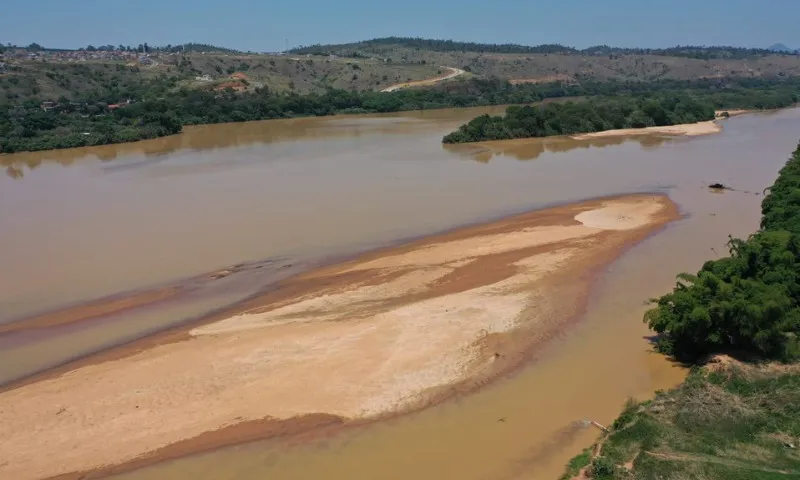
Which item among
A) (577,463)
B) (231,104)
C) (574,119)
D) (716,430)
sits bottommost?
(577,463)

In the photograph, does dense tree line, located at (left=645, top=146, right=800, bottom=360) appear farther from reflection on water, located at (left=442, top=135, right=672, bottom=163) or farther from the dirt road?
the dirt road

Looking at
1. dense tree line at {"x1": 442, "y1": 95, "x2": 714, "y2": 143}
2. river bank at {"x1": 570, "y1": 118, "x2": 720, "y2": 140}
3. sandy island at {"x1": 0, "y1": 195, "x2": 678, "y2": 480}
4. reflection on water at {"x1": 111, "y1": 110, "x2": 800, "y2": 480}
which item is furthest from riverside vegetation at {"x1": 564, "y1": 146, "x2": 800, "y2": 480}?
river bank at {"x1": 570, "y1": 118, "x2": 720, "y2": 140}

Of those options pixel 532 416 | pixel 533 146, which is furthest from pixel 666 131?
pixel 532 416

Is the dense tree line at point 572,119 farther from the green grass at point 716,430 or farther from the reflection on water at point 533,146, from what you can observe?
the green grass at point 716,430

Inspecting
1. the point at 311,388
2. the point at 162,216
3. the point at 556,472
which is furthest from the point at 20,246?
the point at 556,472

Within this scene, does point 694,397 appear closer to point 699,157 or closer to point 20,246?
point 20,246

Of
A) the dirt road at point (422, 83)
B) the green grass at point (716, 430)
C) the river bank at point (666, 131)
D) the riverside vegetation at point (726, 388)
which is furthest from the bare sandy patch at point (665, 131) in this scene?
the dirt road at point (422, 83)

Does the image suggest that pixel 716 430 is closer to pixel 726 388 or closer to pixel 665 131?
pixel 726 388
